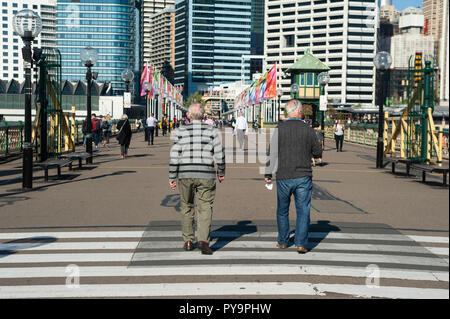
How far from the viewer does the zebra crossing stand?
518cm

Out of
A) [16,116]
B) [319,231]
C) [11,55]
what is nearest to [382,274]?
[319,231]

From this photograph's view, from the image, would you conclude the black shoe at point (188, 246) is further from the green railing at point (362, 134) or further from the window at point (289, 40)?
the window at point (289, 40)

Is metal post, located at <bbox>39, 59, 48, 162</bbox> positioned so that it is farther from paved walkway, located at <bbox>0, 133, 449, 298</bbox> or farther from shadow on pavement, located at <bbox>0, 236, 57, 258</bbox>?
shadow on pavement, located at <bbox>0, 236, 57, 258</bbox>

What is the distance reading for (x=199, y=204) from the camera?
22.3ft

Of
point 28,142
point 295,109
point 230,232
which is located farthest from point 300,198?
point 28,142

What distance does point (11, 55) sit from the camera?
189750 millimetres

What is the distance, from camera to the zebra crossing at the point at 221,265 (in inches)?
204

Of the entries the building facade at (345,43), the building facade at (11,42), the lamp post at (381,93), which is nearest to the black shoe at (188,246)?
the lamp post at (381,93)

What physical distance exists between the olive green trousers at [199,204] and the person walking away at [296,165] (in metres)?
0.86

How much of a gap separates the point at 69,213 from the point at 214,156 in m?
3.84

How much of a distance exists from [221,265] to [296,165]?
155 centimetres

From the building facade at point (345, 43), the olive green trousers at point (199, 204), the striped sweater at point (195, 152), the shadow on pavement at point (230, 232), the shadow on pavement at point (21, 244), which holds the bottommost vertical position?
the shadow on pavement at point (21, 244)

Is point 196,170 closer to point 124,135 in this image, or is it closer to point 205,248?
point 205,248
